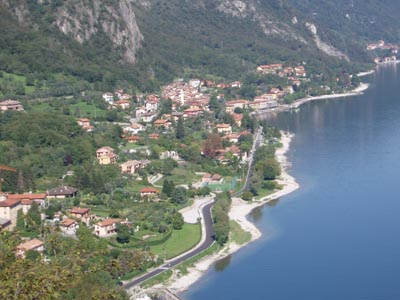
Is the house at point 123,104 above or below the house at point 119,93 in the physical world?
below

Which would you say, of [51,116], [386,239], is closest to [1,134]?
[51,116]

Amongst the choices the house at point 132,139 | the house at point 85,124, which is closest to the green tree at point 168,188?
the house at point 132,139

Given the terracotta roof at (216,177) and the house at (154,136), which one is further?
the house at (154,136)

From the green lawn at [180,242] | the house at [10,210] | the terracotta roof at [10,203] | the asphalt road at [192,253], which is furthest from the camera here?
the terracotta roof at [10,203]

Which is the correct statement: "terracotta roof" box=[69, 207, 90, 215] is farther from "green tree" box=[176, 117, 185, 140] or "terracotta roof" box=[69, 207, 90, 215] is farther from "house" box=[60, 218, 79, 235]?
"green tree" box=[176, 117, 185, 140]

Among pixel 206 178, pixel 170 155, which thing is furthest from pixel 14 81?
pixel 206 178

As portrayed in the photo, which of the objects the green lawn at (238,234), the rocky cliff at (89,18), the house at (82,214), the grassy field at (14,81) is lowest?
the green lawn at (238,234)

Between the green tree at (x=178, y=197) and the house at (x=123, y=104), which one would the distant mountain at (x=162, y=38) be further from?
the green tree at (x=178, y=197)

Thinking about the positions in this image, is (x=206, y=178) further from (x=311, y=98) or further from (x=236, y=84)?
(x=311, y=98)
